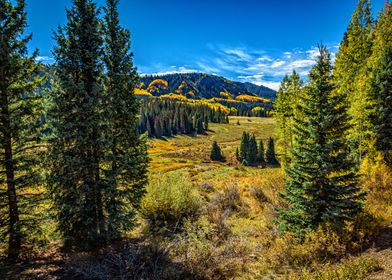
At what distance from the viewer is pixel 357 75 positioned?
2386 centimetres

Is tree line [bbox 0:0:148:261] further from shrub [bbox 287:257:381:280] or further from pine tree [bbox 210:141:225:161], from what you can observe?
pine tree [bbox 210:141:225:161]

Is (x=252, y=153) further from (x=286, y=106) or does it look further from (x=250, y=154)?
(x=286, y=106)

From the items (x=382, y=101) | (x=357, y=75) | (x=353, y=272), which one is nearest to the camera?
(x=353, y=272)

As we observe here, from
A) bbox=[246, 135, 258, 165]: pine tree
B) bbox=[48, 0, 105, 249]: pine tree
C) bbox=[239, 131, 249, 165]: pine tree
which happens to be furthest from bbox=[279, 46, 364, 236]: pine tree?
bbox=[239, 131, 249, 165]: pine tree

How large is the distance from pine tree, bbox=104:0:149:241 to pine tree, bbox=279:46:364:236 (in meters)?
6.19

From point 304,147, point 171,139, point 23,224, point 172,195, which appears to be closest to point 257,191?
point 172,195

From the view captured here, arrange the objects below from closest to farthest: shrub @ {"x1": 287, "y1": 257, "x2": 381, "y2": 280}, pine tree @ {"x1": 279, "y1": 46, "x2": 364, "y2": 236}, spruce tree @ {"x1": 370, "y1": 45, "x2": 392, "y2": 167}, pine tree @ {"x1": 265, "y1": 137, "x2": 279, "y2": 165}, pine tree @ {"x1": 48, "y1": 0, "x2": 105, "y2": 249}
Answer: shrub @ {"x1": 287, "y1": 257, "x2": 381, "y2": 280} < pine tree @ {"x1": 279, "y1": 46, "x2": 364, "y2": 236} < pine tree @ {"x1": 48, "y1": 0, "x2": 105, "y2": 249} < spruce tree @ {"x1": 370, "y1": 45, "x2": 392, "y2": 167} < pine tree @ {"x1": 265, "y1": 137, "x2": 279, "y2": 165}

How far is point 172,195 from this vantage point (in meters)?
10.3

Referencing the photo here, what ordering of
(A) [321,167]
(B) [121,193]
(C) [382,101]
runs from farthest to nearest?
(C) [382,101], (B) [121,193], (A) [321,167]

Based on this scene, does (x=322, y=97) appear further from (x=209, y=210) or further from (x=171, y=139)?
(x=171, y=139)

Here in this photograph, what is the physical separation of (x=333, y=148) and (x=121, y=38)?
975 centimetres

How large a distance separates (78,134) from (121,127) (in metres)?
2.35

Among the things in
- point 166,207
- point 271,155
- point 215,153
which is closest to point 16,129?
point 166,207

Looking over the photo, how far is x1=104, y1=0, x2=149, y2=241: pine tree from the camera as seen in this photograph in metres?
8.93
